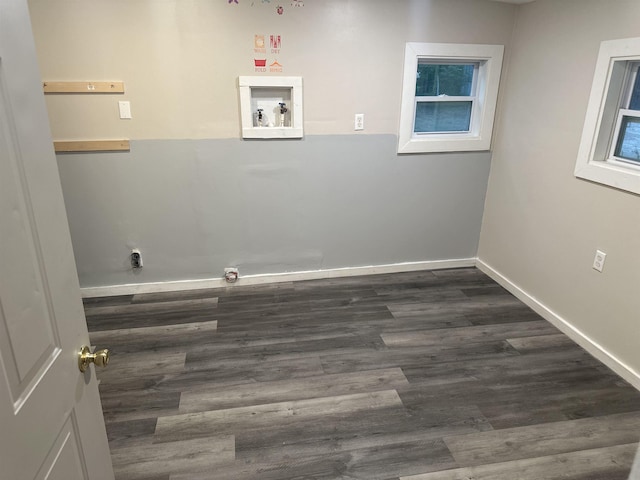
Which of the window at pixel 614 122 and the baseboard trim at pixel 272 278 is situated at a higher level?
the window at pixel 614 122

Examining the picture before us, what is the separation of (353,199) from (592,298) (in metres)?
1.79

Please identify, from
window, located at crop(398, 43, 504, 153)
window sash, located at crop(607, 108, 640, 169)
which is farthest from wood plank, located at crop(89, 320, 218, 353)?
window sash, located at crop(607, 108, 640, 169)

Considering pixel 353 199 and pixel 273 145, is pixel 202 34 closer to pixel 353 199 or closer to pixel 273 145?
pixel 273 145

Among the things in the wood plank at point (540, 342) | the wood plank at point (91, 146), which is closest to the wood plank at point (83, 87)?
the wood plank at point (91, 146)

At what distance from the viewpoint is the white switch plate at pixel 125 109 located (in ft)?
9.30

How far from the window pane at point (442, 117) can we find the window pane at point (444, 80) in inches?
3.4

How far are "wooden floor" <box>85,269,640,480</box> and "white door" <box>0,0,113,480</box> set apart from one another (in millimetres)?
1056

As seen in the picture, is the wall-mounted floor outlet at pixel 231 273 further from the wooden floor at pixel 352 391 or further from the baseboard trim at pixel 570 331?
the baseboard trim at pixel 570 331

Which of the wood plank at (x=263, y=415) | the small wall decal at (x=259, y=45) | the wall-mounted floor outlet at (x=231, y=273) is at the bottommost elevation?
the wood plank at (x=263, y=415)

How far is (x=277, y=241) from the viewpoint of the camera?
133 inches

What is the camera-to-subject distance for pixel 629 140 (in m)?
2.45

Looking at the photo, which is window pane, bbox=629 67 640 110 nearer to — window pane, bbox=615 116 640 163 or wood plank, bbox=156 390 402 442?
window pane, bbox=615 116 640 163

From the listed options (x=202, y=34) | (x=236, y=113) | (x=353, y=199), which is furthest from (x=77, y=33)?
(x=353, y=199)

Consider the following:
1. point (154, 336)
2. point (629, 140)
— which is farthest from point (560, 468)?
point (154, 336)
